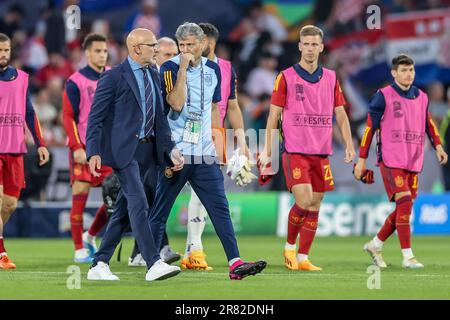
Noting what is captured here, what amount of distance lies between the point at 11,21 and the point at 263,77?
5513 mm

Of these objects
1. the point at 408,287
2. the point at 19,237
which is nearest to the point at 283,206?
the point at 19,237

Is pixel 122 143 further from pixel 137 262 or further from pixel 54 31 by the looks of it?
Result: pixel 54 31

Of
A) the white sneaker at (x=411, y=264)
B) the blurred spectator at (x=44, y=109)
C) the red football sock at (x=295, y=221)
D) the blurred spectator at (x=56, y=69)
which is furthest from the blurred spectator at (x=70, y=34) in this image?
the white sneaker at (x=411, y=264)

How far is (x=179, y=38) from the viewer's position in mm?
11977

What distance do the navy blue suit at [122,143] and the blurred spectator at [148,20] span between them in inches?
552

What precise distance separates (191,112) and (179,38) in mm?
793

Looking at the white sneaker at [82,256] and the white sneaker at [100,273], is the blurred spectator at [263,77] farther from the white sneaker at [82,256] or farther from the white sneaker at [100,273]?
the white sneaker at [100,273]

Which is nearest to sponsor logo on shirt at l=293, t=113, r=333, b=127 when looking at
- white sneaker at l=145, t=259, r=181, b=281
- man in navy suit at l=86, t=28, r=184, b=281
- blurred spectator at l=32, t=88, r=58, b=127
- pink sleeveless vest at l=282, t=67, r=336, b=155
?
pink sleeveless vest at l=282, t=67, r=336, b=155

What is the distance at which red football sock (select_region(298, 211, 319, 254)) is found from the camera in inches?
542

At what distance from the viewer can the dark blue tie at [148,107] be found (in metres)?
11.5

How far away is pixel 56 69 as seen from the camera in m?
25.0

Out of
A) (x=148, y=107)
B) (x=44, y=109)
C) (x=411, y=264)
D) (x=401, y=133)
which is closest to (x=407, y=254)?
(x=411, y=264)

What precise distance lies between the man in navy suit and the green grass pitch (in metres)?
0.36

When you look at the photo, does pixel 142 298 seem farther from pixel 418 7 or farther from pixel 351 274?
pixel 418 7
